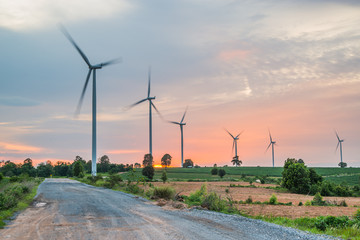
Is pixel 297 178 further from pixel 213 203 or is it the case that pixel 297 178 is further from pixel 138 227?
pixel 138 227

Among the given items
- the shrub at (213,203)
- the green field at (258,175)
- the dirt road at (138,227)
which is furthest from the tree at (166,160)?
the dirt road at (138,227)

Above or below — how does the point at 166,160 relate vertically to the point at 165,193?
above

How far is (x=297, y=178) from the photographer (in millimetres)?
56125

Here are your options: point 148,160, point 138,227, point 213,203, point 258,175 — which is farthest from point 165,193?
point 258,175

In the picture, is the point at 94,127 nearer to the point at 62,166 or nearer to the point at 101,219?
the point at 101,219

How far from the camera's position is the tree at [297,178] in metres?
55.8

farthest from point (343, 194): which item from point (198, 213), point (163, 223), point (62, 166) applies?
point (62, 166)

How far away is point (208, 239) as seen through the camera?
12.6 metres

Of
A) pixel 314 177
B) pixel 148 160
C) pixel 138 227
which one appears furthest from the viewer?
pixel 148 160

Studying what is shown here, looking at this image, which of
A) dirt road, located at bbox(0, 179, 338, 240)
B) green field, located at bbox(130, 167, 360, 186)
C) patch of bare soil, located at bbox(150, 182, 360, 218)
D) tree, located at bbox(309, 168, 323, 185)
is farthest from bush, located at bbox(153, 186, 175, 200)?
green field, located at bbox(130, 167, 360, 186)

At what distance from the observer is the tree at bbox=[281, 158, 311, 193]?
183 feet

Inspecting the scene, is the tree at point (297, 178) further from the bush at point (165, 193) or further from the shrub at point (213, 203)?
the shrub at point (213, 203)

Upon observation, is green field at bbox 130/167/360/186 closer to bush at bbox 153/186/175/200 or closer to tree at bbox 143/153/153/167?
tree at bbox 143/153/153/167

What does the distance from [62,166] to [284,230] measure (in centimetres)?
17327
